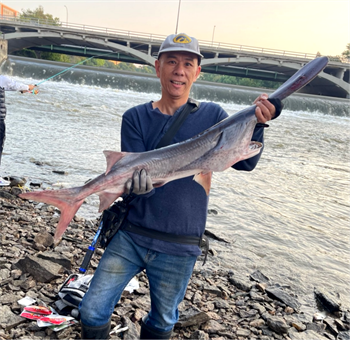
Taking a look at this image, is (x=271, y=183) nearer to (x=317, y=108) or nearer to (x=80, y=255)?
(x=80, y=255)

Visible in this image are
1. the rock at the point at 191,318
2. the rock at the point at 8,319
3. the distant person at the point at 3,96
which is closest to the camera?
the rock at the point at 8,319

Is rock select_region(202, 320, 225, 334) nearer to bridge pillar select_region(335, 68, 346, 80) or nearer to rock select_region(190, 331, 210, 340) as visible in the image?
rock select_region(190, 331, 210, 340)

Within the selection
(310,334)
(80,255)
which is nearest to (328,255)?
(310,334)

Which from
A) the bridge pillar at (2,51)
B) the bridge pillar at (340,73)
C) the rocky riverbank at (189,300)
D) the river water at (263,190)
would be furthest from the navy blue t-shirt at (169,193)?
the bridge pillar at (340,73)

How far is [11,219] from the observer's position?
575cm

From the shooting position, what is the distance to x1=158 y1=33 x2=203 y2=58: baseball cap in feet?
8.77

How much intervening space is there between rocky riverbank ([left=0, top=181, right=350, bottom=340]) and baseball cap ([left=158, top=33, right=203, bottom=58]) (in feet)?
8.67

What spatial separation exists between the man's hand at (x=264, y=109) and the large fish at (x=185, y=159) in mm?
49

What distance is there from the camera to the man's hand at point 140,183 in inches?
95.2

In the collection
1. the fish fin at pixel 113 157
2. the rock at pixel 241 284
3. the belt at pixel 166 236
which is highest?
the fish fin at pixel 113 157

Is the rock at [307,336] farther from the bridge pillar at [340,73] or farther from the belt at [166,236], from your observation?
the bridge pillar at [340,73]

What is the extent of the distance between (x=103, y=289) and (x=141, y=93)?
43007 millimetres

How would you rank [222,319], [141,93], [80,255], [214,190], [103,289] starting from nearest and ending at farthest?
[103,289] → [222,319] → [80,255] → [214,190] → [141,93]

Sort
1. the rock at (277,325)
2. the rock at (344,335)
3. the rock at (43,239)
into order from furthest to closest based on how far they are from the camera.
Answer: the rock at (43,239) → the rock at (344,335) → the rock at (277,325)
